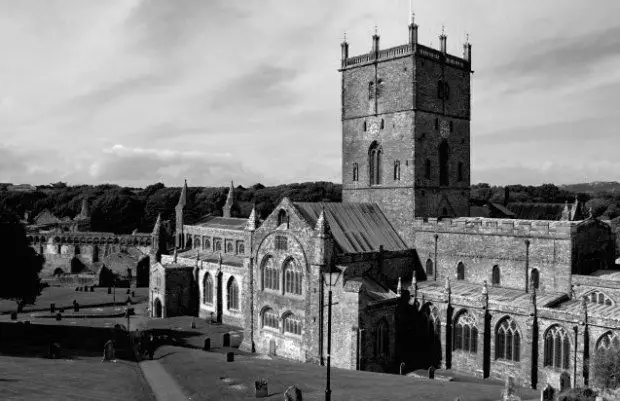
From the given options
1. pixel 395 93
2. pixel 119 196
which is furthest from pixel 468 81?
pixel 119 196

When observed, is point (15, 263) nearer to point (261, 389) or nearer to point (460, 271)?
point (261, 389)

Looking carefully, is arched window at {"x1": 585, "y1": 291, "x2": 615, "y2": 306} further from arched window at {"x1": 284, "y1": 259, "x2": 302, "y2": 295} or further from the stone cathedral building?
arched window at {"x1": 284, "y1": 259, "x2": 302, "y2": 295}

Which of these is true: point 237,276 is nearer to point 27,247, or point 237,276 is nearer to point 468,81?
point 27,247

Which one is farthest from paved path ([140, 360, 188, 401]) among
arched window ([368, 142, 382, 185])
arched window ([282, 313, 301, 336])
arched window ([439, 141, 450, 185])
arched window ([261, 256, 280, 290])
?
arched window ([439, 141, 450, 185])

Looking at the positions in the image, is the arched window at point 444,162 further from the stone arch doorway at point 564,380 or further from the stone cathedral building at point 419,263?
the stone arch doorway at point 564,380

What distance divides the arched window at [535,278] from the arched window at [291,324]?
16446 millimetres

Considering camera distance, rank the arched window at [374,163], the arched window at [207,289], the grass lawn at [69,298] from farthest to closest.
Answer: the grass lawn at [69,298]
the arched window at [207,289]
the arched window at [374,163]

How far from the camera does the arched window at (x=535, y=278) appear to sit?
37.2 metres

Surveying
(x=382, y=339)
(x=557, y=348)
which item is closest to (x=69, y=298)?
(x=382, y=339)

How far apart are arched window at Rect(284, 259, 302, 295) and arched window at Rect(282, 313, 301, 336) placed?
182 cm

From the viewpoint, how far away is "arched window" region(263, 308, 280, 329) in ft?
136

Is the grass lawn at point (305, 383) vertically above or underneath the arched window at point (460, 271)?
underneath

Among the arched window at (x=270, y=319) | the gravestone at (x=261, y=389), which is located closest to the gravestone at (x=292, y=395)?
the gravestone at (x=261, y=389)

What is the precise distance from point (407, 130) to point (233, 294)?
2479 centimetres
